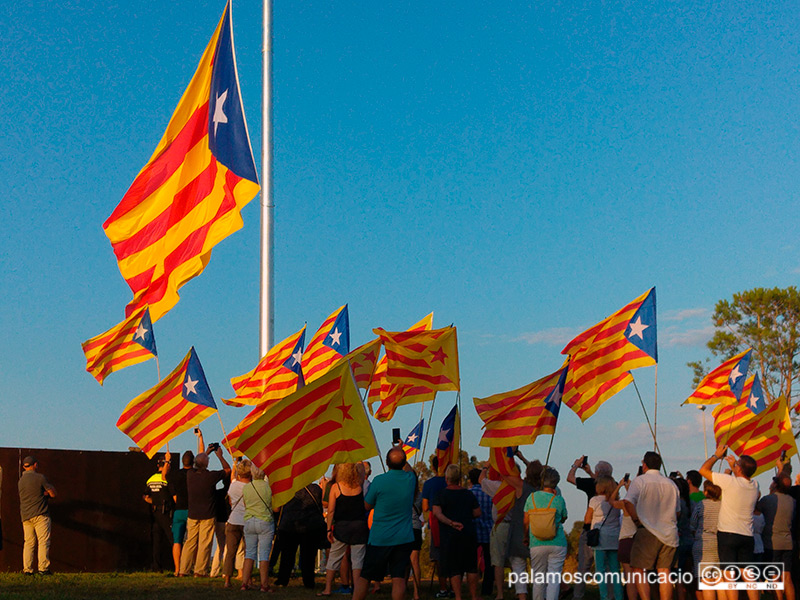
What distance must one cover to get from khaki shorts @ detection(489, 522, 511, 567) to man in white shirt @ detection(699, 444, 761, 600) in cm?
310

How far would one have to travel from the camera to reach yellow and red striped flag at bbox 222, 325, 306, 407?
18.2 metres

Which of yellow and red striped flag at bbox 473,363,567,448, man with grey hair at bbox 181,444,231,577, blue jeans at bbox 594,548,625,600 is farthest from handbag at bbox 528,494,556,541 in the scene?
man with grey hair at bbox 181,444,231,577

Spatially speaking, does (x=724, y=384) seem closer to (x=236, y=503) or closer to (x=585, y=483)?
(x=585, y=483)

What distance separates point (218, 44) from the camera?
1404 centimetres

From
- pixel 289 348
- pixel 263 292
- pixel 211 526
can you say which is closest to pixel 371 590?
pixel 211 526

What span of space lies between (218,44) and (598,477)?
26.9ft

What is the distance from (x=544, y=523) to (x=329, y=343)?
949 cm

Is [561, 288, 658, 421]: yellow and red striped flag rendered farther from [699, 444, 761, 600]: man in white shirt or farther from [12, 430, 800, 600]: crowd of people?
[699, 444, 761, 600]: man in white shirt

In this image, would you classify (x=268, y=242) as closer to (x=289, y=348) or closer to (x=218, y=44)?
(x=289, y=348)

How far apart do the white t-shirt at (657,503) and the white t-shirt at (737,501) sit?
3.28 ft

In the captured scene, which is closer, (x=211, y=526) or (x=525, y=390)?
(x=525, y=390)

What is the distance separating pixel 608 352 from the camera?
16.6 metres

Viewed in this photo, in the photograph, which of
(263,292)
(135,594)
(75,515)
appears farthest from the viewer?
(263,292)

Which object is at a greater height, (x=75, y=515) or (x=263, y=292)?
(x=263, y=292)
